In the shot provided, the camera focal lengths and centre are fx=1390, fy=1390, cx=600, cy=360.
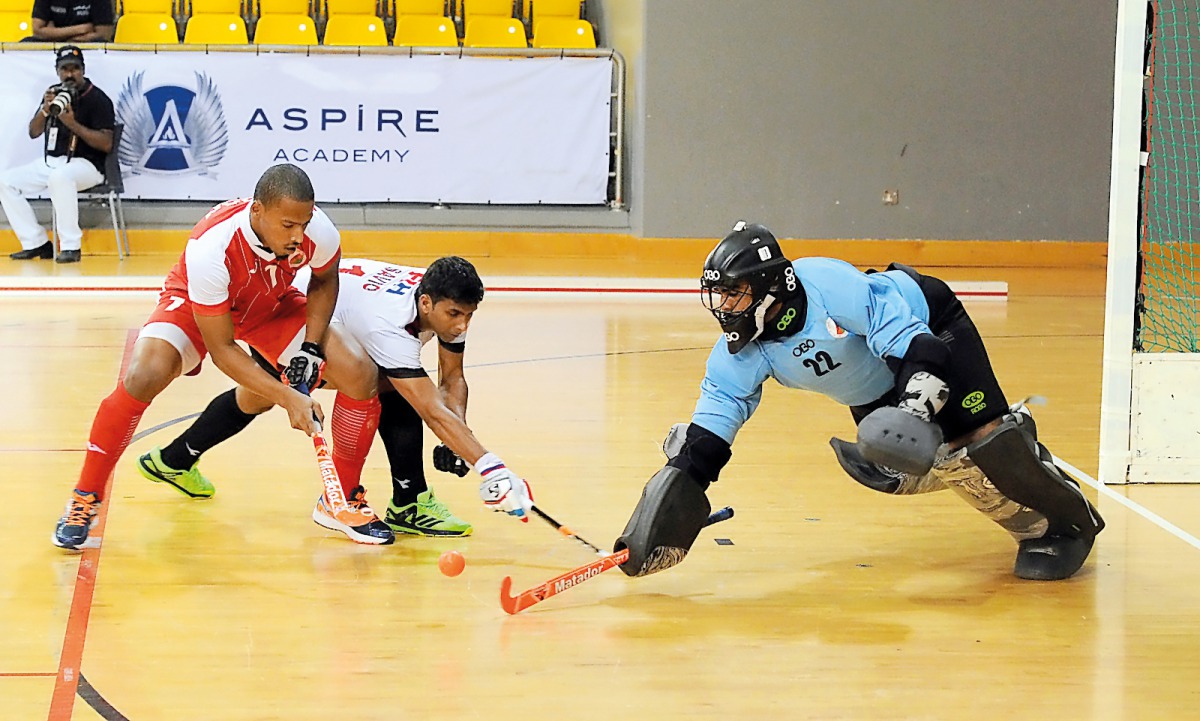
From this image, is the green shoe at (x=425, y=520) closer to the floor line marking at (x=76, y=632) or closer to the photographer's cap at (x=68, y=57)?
the floor line marking at (x=76, y=632)

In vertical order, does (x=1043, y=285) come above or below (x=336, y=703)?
below

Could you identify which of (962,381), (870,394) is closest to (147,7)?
(870,394)

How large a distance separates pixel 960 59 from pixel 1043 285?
230cm

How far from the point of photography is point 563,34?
41.9ft

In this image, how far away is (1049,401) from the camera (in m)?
6.55

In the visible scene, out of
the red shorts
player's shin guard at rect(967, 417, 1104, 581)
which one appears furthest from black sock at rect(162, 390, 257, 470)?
player's shin guard at rect(967, 417, 1104, 581)

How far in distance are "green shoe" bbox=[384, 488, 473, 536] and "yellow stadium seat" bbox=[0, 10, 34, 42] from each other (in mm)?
9782

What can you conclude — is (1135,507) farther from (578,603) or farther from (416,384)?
(416,384)

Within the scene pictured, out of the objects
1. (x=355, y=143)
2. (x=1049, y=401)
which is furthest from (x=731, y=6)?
(x=1049, y=401)

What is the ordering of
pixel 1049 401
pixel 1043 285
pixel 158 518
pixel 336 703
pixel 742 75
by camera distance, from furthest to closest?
pixel 742 75
pixel 1043 285
pixel 1049 401
pixel 158 518
pixel 336 703

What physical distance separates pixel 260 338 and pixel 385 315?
0.48 metres

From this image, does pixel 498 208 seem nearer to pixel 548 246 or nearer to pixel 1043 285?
pixel 548 246

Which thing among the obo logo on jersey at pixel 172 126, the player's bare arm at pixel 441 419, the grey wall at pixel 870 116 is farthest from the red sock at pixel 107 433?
the grey wall at pixel 870 116

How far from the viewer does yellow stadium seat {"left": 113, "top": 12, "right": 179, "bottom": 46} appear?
12.5 m
